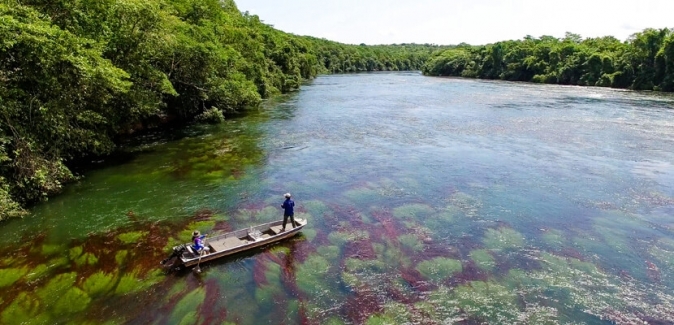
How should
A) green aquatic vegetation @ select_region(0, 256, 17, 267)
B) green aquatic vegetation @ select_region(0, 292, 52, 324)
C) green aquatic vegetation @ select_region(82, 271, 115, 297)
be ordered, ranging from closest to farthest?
1. green aquatic vegetation @ select_region(0, 292, 52, 324)
2. green aquatic vegetation @ select_region(82, 271, 115, 297)
3. green aquatic vegetation @ select_region(0, 256, 17, 267)

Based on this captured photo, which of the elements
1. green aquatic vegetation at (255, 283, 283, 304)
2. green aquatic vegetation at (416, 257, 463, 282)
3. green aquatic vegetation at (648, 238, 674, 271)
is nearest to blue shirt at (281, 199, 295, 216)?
green aquatic vegetation at (255, 283, 283, 304)

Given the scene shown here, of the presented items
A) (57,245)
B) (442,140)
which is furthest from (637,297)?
(442,140)

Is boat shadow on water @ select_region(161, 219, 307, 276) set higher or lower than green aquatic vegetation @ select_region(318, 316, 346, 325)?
higher

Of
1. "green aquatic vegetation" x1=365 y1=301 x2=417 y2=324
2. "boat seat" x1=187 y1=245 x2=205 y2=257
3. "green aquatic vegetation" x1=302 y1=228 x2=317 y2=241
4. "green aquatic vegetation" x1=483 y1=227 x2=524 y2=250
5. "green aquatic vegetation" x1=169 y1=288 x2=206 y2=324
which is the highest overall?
"boat seat" x1=187 y1=245 x2=205 y2=257

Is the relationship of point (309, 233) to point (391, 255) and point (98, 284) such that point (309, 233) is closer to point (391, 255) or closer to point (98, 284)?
point (391, 255)

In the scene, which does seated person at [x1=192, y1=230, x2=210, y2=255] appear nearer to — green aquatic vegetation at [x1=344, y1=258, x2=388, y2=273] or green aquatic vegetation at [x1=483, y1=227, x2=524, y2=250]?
green aquatic vegetation at [x1=344, y1=258, x2=388, y2=273]

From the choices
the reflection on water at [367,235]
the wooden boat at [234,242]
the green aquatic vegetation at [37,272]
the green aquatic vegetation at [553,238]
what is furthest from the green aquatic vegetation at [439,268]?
the green aquatic vegetation at [37,272]
